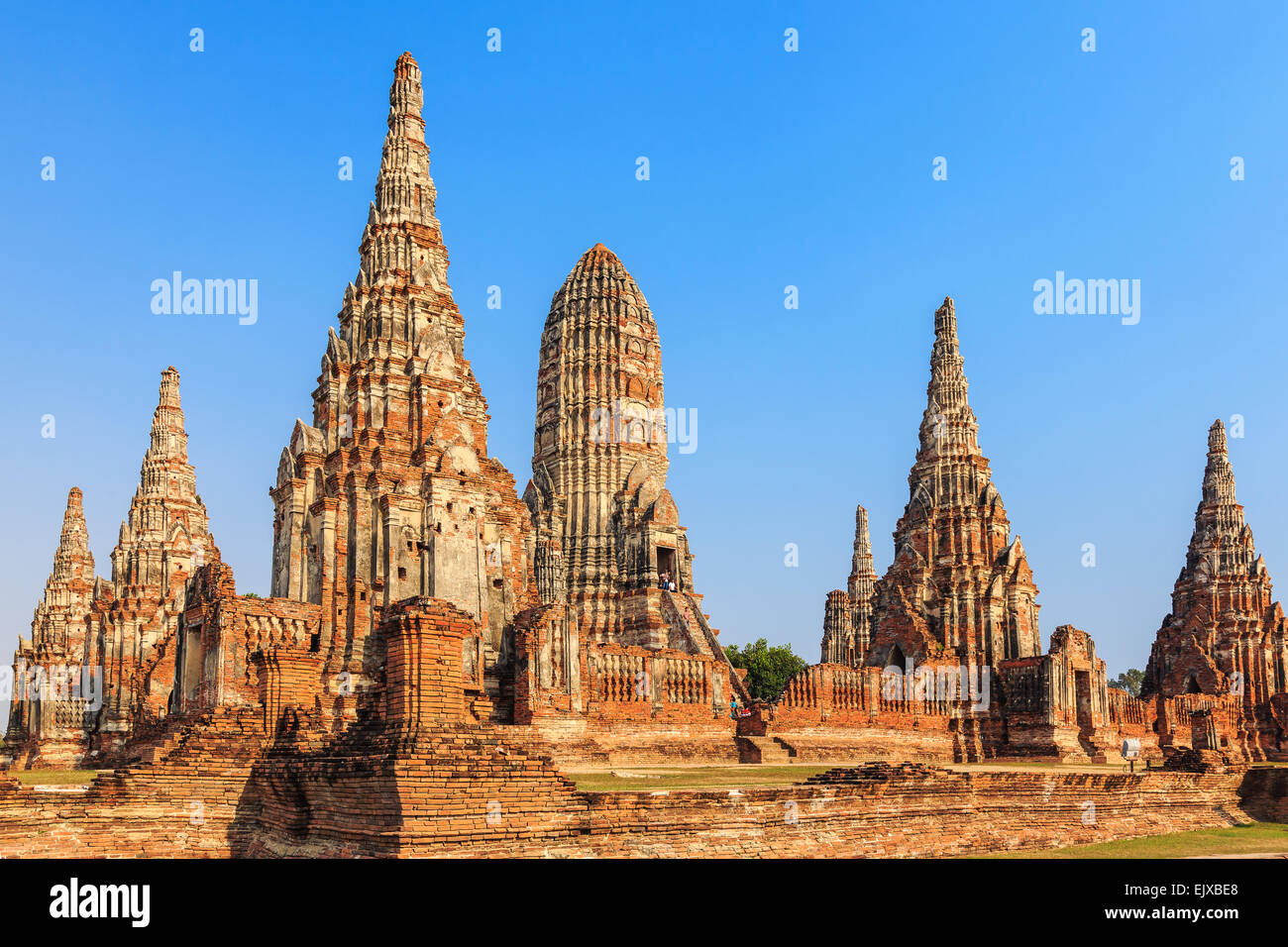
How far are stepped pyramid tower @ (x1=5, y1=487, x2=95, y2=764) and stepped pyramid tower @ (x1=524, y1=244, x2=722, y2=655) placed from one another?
18908mm

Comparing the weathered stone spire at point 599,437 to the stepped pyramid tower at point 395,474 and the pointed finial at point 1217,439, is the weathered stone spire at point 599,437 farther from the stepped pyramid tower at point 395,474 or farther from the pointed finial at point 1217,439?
the pointed finial at point 1217,439

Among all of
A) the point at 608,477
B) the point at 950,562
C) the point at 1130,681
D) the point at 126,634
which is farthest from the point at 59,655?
the point at 1130,681

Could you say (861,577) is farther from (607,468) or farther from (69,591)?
(69,591)

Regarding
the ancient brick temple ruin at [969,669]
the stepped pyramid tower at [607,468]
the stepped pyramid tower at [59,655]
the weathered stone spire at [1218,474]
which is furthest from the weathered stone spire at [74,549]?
the weathered stone spire at [1218,474]

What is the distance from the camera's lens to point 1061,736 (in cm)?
3978

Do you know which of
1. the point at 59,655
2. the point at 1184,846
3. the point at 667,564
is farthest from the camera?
the point at 59,655

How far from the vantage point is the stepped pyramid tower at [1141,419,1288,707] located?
Answer: 54344 millimetres

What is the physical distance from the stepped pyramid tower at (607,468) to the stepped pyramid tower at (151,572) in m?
14.1

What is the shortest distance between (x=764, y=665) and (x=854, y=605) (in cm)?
1085

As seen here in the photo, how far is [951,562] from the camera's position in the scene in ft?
148

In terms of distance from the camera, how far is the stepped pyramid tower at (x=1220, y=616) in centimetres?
5434

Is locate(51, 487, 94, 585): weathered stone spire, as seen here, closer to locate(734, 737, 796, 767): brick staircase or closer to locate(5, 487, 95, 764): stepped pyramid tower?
locate(5, 487, 95, 764): stepped pyramid tower

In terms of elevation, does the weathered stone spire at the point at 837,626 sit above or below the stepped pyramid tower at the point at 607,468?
below
